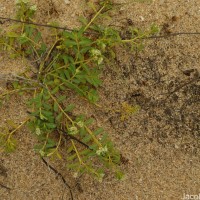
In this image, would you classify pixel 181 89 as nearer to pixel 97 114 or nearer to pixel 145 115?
pixel 145 115

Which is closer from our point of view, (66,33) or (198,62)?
(66,33)

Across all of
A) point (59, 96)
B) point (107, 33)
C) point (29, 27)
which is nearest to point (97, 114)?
point (59, 96)

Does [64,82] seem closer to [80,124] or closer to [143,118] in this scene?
[80,124]

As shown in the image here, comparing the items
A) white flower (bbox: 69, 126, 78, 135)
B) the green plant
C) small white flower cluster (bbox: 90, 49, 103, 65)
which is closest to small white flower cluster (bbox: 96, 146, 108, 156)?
the green plant

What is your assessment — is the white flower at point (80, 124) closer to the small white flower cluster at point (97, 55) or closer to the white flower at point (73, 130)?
the white flower at point (73, 130)

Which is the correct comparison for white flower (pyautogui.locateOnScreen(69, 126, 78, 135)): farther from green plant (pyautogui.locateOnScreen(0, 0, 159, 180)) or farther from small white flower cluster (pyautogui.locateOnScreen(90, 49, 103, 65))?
small white flower cluster (pyautogui.locateOnScreen(90, 49, 103, 65))

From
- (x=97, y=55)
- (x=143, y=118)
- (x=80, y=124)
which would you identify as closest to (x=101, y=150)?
(x=80, y=124)
